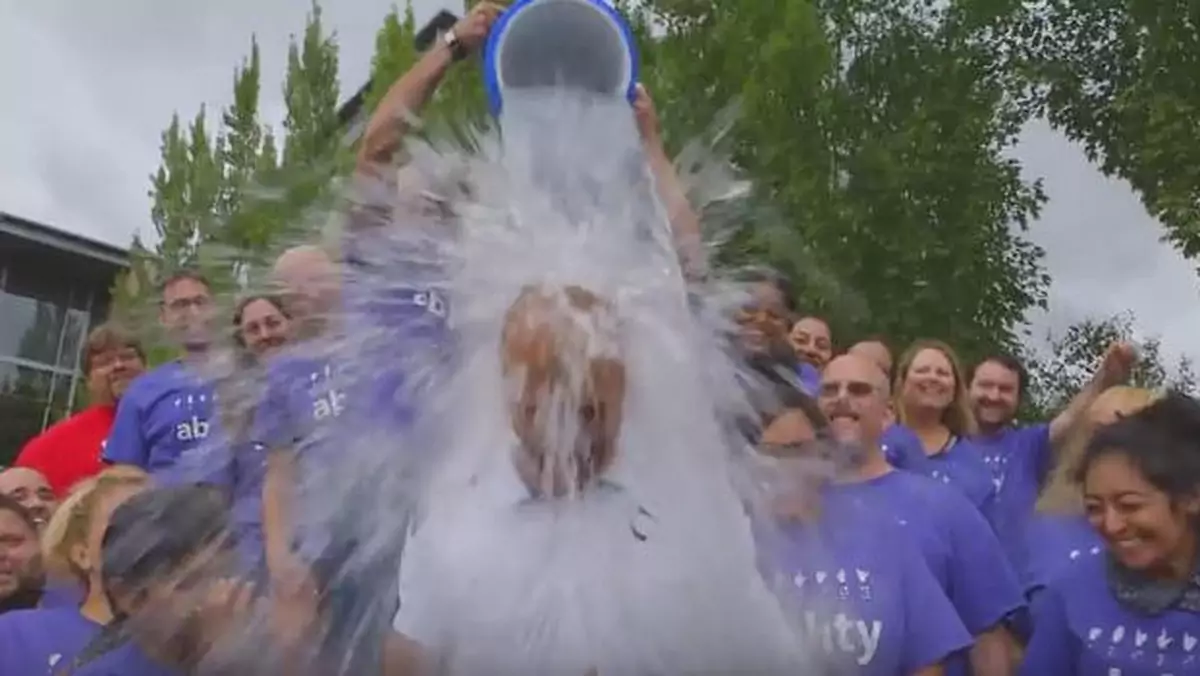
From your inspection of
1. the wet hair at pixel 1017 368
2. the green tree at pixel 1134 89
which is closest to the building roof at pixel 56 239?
the green tree at pixel 1134 89

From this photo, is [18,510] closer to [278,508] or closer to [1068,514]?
[278,508]

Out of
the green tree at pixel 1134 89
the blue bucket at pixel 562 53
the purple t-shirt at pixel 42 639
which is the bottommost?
the purple t-shirt at pixel 42 639

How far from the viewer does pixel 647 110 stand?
7.22 feet

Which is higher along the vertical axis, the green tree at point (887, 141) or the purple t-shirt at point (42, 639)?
the green tree at point (887, 141)

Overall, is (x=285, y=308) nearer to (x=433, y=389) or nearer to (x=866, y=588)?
(x=433, y=389)

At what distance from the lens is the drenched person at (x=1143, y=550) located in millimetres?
2732

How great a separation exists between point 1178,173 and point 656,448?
8974 mm

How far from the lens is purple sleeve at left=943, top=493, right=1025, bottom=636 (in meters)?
3.08

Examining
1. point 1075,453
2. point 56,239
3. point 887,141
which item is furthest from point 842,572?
point 56,239

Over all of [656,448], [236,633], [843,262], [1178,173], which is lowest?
[236,633]

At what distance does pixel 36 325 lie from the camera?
1792cm

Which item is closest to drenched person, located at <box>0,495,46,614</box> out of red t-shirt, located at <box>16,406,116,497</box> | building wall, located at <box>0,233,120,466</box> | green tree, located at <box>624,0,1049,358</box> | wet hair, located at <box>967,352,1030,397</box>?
red t-shirt, located at <box>16,406,116,497</box>

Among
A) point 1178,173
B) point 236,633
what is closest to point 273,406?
point 236,633

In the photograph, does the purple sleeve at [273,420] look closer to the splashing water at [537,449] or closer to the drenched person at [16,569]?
the splashing water at [537,449]
